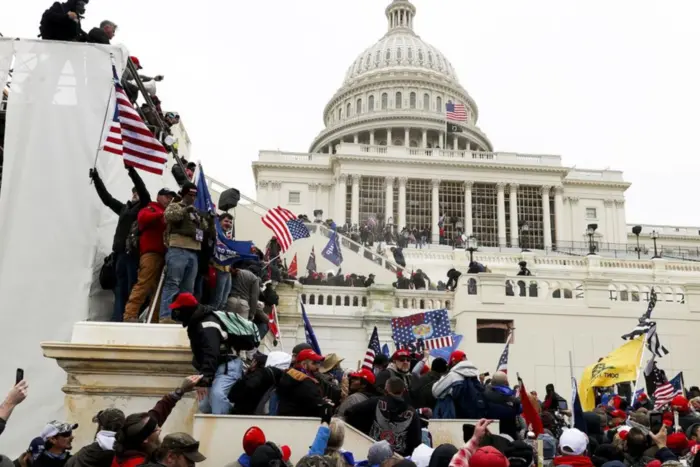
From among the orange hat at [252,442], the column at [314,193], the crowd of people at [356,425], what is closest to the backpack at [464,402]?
the crowd of people at [356,425]

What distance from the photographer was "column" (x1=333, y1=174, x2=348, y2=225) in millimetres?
61638

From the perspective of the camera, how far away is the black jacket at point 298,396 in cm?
635

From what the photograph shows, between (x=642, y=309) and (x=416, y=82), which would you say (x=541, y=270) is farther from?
(x=416, y=82)

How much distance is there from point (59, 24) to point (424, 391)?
645 centimetres

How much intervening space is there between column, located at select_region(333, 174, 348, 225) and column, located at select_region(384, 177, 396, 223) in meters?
3.35

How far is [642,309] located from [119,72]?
53.9 ft

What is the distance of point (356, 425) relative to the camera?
6758mm

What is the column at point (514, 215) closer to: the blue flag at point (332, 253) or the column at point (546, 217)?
the column at point (546, 217)

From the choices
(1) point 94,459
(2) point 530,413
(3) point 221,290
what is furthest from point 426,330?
(1) point 94,459

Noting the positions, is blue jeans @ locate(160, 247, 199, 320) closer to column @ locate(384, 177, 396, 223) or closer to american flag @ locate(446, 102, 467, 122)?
column @ locate(384, 177, 396, 223)

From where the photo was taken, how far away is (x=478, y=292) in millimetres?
20969

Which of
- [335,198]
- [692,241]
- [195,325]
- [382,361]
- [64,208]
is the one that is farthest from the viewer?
[692,241]

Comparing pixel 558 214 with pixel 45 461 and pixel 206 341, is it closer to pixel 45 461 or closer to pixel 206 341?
pixel 206 341

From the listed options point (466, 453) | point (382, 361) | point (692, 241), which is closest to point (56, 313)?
point (382, 361)
